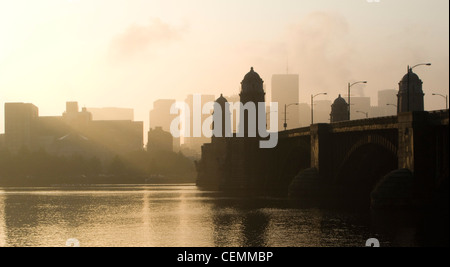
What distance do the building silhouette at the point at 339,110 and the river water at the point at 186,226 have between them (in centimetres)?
6840

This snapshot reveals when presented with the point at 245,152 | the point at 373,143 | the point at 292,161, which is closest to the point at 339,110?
the point at 245,152

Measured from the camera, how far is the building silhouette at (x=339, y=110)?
166375 millimetres

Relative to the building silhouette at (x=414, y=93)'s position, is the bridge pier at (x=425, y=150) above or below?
below

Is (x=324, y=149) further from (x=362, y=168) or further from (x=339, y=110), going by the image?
(x=339, y=110)

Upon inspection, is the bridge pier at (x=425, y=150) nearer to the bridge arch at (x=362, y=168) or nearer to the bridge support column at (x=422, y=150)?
the bridge support column at (x=422, y=150)

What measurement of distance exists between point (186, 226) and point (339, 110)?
101m

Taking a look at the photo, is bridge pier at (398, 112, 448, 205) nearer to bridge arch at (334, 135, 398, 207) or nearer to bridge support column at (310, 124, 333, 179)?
bridge arch at (334, 135, 398, 207)

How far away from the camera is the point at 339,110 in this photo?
549 feet

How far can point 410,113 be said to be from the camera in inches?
2953

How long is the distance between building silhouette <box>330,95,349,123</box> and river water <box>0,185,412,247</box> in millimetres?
68402

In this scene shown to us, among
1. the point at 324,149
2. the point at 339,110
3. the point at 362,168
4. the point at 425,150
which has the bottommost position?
the point at 362,168

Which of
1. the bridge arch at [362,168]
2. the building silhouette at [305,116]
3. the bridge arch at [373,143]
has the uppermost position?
the building silhouette at [305,116]

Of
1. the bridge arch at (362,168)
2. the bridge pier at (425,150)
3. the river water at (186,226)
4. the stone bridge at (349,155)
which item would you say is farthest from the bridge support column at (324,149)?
the bridge pier at (425,150)
